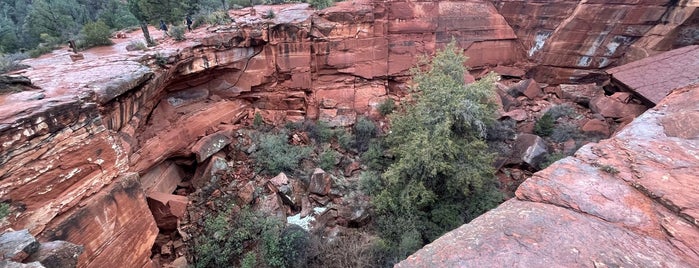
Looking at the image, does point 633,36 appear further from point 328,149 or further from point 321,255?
point 321,255

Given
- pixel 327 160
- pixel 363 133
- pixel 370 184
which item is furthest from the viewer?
pixel 363 133

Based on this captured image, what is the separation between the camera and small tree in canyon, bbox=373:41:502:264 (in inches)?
316

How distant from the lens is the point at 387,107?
1345 centimetres

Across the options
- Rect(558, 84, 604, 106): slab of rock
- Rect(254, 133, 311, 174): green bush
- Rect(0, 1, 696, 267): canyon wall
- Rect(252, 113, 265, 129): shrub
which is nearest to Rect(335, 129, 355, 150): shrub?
Rect(0, 1, 696, 267): canyon wall

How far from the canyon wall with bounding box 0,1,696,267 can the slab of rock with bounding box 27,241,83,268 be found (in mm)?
1742

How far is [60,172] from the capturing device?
5.15 m

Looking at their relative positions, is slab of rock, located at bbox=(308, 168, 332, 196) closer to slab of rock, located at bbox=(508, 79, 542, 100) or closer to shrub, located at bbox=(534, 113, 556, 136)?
shrub, located at bbox=(534, 113, 556, 136)

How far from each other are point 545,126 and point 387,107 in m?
5.96

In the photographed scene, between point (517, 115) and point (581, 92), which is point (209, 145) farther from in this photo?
point (581, 92)

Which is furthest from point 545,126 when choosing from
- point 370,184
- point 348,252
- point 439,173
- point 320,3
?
point 320,3

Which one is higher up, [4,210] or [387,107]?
[4,210]

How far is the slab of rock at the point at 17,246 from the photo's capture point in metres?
Result: 3.19

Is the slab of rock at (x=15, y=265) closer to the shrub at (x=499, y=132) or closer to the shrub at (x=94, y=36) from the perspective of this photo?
the shrub at (x=94, y=36)

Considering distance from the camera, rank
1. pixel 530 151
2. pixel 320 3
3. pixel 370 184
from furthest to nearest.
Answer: pixel 320 3, pixel 530 151, pixel 370 184
